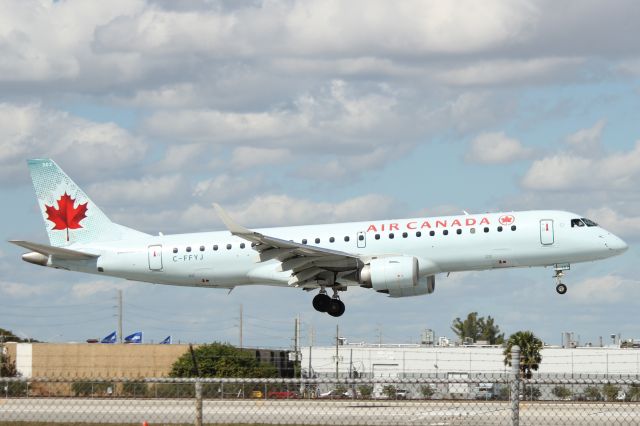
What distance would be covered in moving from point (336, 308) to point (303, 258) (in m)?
3.57

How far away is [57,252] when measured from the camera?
58.5 m

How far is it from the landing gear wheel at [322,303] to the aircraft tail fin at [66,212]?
31.3 ft

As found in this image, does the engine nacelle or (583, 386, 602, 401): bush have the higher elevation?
the engine nacelle

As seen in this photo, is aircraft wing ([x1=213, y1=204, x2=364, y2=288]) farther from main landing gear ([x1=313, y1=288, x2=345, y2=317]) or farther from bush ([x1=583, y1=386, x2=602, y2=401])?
bush ([x1=583, y1=386, x2=602, y2=401])

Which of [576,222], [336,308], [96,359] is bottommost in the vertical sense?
[96,359]

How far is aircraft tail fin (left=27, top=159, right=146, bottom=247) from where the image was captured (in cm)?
6138

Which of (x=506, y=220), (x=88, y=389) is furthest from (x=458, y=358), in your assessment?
(x=88, y=389)

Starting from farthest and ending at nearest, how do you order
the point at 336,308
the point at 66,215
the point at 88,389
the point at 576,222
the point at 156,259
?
1. the point at 66,215
2. the point at 156,259
3. the point at 336,308
4. the point at 88,389
5. the point at 576,222

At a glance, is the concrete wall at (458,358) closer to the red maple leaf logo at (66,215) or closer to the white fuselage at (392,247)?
the red maple leaf logo at (66,215)

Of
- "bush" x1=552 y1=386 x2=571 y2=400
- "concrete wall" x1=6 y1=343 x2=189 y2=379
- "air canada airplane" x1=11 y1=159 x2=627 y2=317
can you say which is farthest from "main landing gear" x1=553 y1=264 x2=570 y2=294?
"concrete wall" x1=6 y1=343 x2=189 y2=379

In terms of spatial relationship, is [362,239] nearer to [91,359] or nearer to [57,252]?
[57,252]

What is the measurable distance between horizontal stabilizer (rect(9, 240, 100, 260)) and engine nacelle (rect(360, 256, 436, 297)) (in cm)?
1423

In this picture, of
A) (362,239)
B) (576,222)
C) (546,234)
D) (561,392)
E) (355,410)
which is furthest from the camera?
(362,239)

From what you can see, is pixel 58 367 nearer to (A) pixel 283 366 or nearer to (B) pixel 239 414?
(A) pixel 283 366
